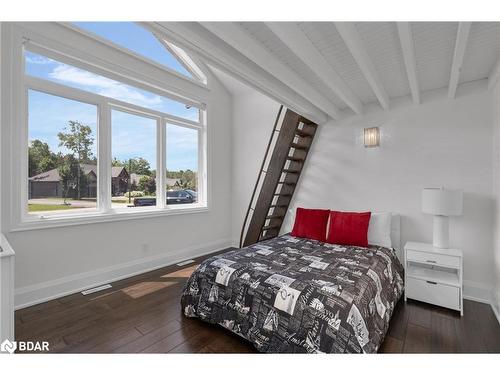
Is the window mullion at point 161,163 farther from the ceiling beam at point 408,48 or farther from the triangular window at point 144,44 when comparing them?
the ceiling beam at point 408,48

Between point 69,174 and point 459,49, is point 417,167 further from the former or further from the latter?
point 69,174

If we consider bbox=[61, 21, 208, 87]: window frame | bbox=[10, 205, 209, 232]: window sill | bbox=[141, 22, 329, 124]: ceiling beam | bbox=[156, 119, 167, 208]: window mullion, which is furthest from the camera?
bbox=[156, 119, 167, 208]: window mullion

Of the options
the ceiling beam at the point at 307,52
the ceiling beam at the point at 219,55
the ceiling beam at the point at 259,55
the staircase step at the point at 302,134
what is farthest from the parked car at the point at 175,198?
the ceiling beam at the point at 307,52

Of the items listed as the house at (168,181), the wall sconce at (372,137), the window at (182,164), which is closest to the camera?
the wall sconce at (372,137)

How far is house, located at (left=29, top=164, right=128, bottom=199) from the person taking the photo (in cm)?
262

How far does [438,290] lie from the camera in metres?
2.38

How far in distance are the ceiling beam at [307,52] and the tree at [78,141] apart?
2.67 metres

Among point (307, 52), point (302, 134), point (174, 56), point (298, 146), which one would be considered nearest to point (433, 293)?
point (298, 146)

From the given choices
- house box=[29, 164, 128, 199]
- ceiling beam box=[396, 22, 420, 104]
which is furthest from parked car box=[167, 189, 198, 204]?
ceiling beam box=[396, 22, 420, 104]

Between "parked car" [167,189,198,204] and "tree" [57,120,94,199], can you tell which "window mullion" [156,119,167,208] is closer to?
"parked car" [167,189,198,204]

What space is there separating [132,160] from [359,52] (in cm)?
310

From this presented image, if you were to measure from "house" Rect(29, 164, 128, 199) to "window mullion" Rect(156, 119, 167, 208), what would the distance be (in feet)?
1.63

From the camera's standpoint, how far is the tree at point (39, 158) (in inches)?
101

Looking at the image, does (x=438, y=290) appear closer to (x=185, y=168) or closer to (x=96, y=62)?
(x=185, y=168)
